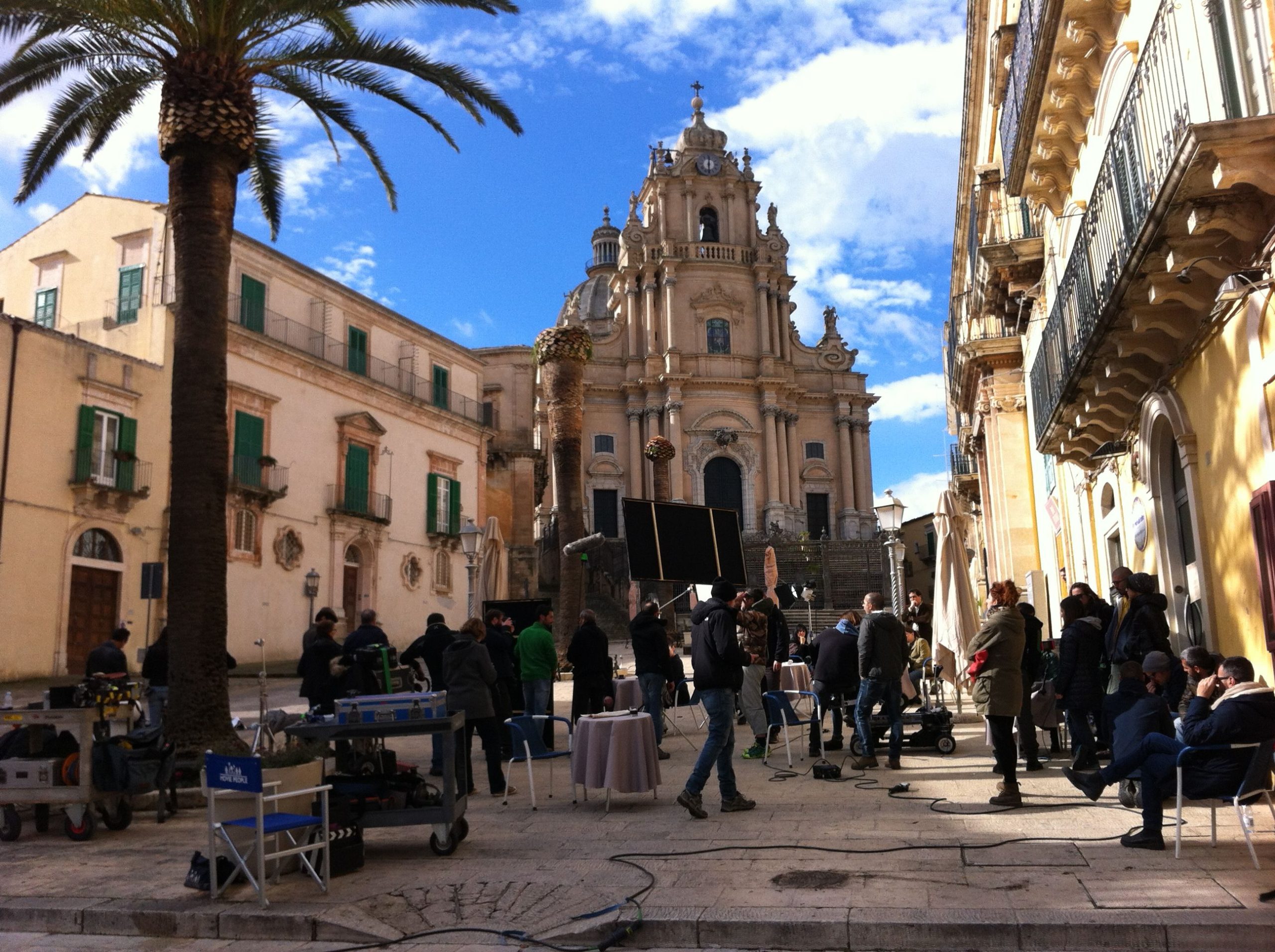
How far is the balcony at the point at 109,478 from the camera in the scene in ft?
75.2

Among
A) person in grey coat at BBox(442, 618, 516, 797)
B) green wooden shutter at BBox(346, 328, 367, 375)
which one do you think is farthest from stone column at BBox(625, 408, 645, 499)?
person in grey coat at BBox(442, 618, 516, 797)

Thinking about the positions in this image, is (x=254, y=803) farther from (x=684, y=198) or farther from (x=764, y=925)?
(x=684, y=198)

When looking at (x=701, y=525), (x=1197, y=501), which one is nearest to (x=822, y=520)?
(x=701, y=525)

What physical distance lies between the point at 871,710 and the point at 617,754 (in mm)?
2986

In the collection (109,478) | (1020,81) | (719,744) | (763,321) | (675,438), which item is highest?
(763,321)

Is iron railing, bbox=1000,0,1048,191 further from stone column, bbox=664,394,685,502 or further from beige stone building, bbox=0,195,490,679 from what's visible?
stone column, bbox=664,394,685,502

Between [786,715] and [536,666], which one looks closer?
[786,715]

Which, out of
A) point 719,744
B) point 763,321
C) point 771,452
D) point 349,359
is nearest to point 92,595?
point 349,359

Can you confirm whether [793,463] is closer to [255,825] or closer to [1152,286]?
[1152,286]

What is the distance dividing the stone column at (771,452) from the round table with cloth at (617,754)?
4425 cm

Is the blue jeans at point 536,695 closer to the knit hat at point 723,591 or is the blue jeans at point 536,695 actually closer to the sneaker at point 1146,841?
the knit hat at point 723,591

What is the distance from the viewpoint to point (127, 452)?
24.1 metres

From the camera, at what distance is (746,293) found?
5428cm

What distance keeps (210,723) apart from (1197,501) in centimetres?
894
